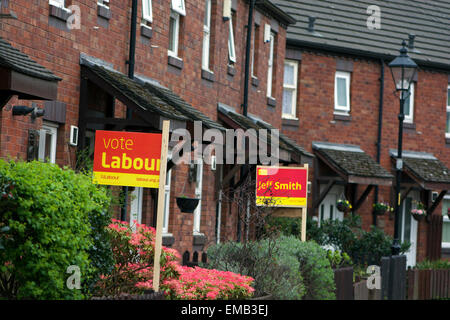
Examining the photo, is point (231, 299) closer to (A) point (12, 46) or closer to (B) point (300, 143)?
(A) point (12, 46)

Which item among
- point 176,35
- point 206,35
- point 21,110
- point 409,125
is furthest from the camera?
point 409,125

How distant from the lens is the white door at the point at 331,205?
27.1 m

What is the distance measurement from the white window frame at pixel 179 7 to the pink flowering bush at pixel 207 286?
6995mm

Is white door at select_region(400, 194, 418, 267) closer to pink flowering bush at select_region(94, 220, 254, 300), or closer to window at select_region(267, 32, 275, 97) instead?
window at select_region(267, 32, 275, 97)

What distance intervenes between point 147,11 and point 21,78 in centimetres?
669

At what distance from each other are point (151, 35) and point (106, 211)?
729 cm

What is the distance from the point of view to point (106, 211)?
994 cm

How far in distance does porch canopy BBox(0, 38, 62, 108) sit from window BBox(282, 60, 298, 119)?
629 inches

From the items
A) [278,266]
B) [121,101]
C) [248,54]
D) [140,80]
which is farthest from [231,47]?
[278,266]

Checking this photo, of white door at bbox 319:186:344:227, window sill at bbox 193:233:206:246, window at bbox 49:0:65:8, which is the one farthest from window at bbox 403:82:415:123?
window at bbox 49:0:65:8

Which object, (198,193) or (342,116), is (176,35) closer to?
(198,193)

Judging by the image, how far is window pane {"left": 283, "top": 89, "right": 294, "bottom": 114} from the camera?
26.8 metres

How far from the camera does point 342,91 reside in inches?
1094
